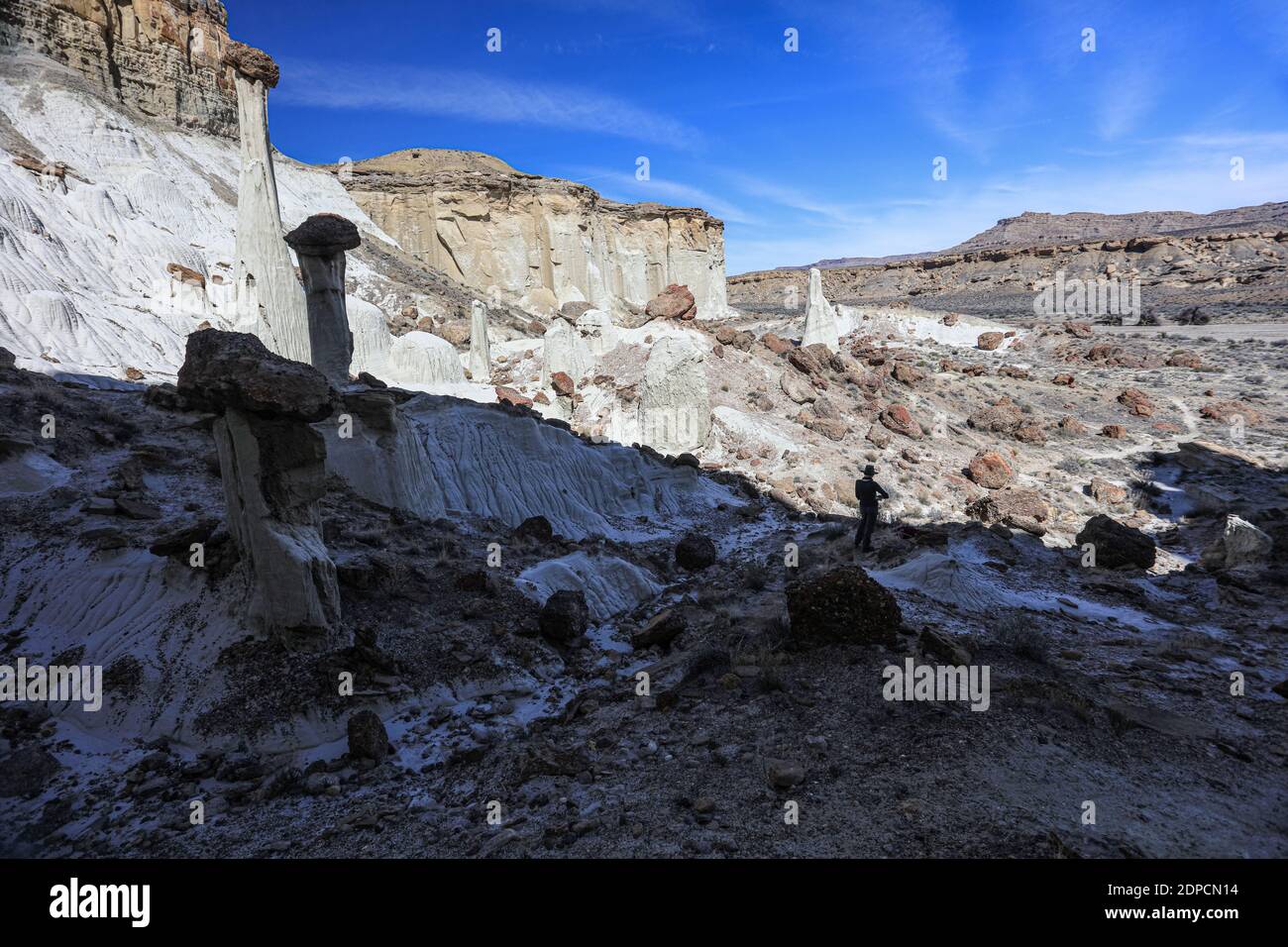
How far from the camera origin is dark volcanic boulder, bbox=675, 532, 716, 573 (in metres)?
12.8

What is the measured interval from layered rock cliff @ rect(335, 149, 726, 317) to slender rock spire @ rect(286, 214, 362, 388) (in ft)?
127

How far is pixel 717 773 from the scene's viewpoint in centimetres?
543

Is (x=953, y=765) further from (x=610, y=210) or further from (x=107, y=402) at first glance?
(x=610, y=210)

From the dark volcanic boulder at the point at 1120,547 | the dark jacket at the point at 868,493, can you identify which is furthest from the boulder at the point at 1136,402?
the dark jacket at the point at 868,493

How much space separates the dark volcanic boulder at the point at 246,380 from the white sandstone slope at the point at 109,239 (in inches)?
380

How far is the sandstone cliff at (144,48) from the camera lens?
102 ft

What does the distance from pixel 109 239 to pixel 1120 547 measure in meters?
33.8

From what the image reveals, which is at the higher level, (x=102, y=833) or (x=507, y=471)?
(x=507, y=471)

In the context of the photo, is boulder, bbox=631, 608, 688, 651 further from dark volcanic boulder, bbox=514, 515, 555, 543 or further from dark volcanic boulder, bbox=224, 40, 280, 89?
dark volcanic boulder, bbox=224, 40, 280, 89

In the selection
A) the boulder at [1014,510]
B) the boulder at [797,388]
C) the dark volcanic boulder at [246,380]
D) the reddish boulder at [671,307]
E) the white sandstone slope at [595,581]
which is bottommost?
the white sandstone slope at [595,581]

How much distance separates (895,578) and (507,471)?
26.1 ft

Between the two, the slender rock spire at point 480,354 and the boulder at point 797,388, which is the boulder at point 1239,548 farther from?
the slender rock spire at point 480,354

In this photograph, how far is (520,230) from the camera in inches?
2018
